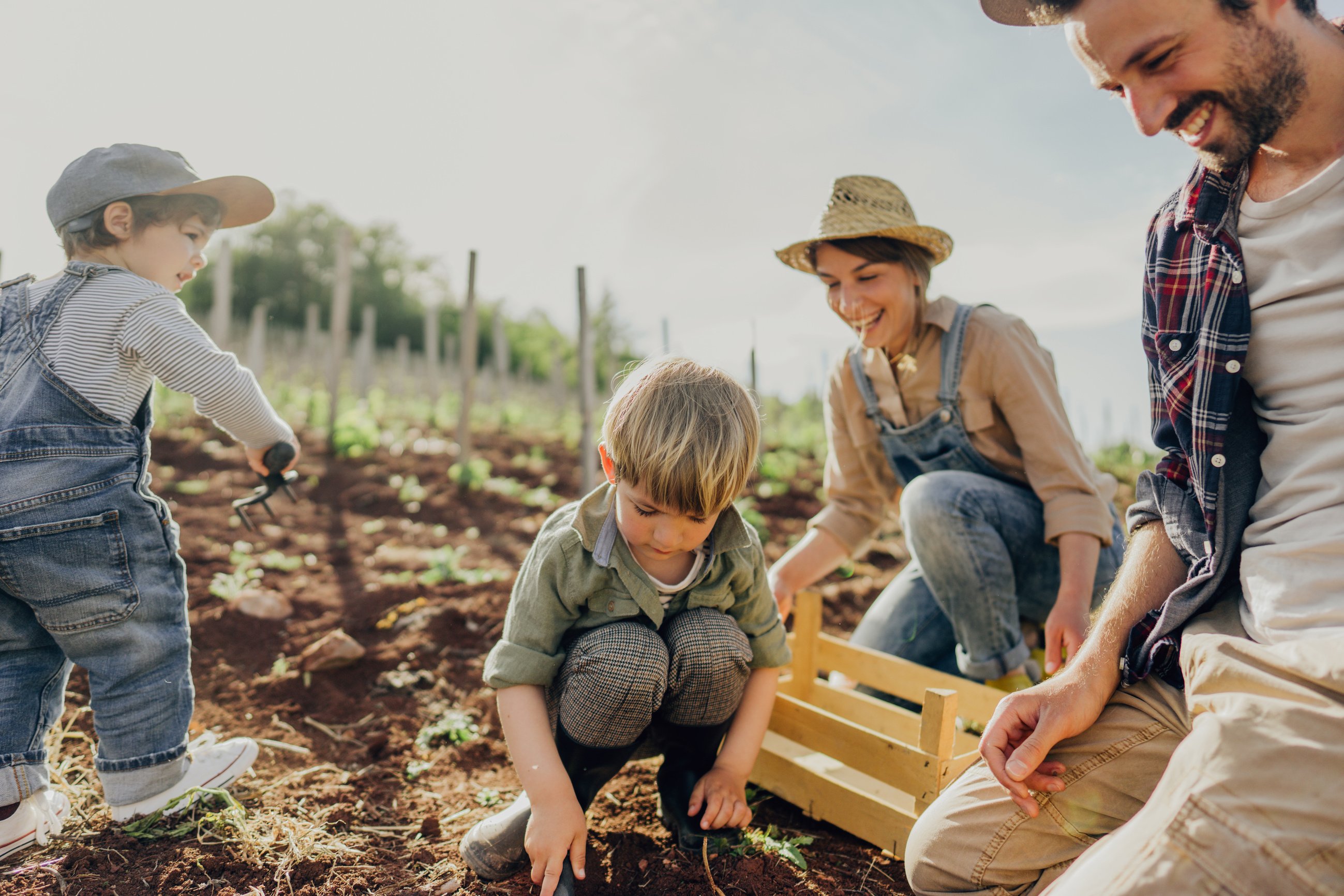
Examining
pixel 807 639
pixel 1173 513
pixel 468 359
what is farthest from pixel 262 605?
pixel 468 359

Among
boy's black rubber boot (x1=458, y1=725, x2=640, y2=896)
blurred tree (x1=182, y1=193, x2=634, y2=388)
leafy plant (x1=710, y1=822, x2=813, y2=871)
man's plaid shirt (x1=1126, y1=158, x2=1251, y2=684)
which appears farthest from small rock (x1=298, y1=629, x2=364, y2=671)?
blurred tree (x1=182, y1=193, x2=634, y2=388)

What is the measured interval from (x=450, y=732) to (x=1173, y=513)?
2054 millimetres

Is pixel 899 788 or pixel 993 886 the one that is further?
pixel 899 788

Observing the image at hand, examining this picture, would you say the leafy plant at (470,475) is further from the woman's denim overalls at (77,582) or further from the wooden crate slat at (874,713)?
the woman's denim overalls at (77,582)

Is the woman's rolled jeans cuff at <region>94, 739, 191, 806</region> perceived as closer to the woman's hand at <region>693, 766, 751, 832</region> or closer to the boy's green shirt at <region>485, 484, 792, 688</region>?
the boy's green shirt at <region>485, 484, 792, 688</region>

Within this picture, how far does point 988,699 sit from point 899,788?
1.61 feet

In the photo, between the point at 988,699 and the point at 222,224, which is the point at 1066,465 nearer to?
the point at 988,699

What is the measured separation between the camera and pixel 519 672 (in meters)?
1.66

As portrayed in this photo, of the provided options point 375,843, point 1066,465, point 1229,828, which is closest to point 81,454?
point 375,843

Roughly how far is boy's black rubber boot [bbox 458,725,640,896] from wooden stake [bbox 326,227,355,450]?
6597 mm

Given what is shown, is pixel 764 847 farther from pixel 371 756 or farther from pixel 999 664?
pixel 371 756

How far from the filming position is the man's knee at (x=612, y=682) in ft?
5.47

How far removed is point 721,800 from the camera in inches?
68.3

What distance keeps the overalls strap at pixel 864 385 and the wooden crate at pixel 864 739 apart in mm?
604
